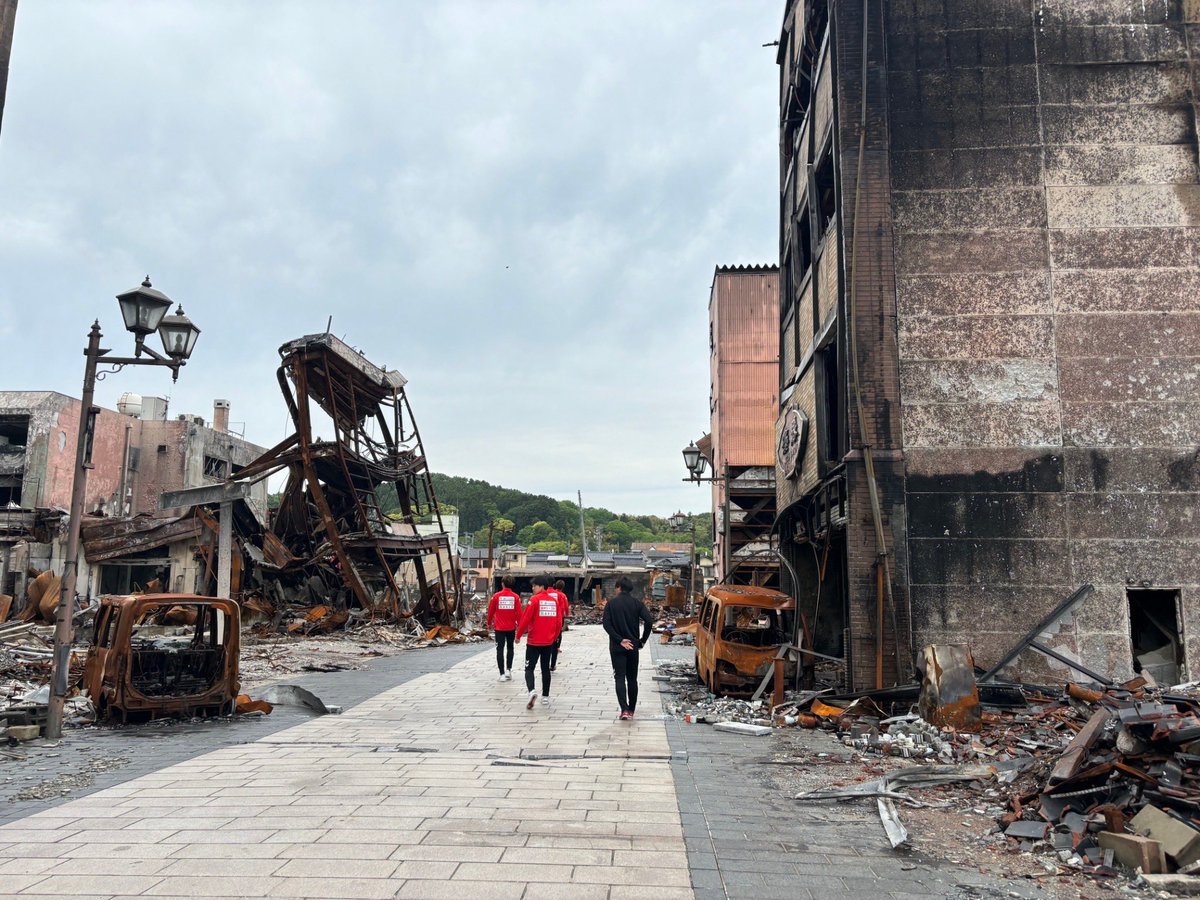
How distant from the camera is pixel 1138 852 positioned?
4.90 m

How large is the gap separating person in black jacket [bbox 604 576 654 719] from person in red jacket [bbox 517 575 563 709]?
3.83 feet

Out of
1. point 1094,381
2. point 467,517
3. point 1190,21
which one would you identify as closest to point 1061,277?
point 1094,381

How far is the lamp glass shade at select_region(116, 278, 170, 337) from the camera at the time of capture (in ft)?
31.0

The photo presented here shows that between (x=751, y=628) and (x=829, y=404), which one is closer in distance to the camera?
(x=751, y=628)

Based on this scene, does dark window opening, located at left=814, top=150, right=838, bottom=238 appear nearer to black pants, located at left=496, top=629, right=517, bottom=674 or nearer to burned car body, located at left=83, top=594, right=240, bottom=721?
black pants, located at left=496, top=629, right=517, bottom=674

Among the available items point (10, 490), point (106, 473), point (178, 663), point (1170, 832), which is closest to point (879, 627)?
point (1170, 832)

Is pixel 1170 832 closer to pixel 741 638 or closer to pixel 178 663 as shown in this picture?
pixel 741 638

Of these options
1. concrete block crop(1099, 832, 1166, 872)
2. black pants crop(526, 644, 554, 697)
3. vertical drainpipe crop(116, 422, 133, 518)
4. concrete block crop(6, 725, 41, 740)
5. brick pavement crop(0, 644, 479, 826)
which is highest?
vertical drainpipe crop(116, 422, 133, 518)

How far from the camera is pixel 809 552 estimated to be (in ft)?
59.7

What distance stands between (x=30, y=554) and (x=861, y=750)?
27323mm

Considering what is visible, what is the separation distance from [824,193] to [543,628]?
32.6 ft

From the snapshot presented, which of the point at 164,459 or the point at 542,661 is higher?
the point at 164,459

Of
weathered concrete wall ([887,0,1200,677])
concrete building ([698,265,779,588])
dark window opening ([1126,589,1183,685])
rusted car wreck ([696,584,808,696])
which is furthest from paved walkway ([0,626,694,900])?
concrete building ([698,265,779,588])

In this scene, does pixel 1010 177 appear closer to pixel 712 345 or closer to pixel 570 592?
pixel 712 345
